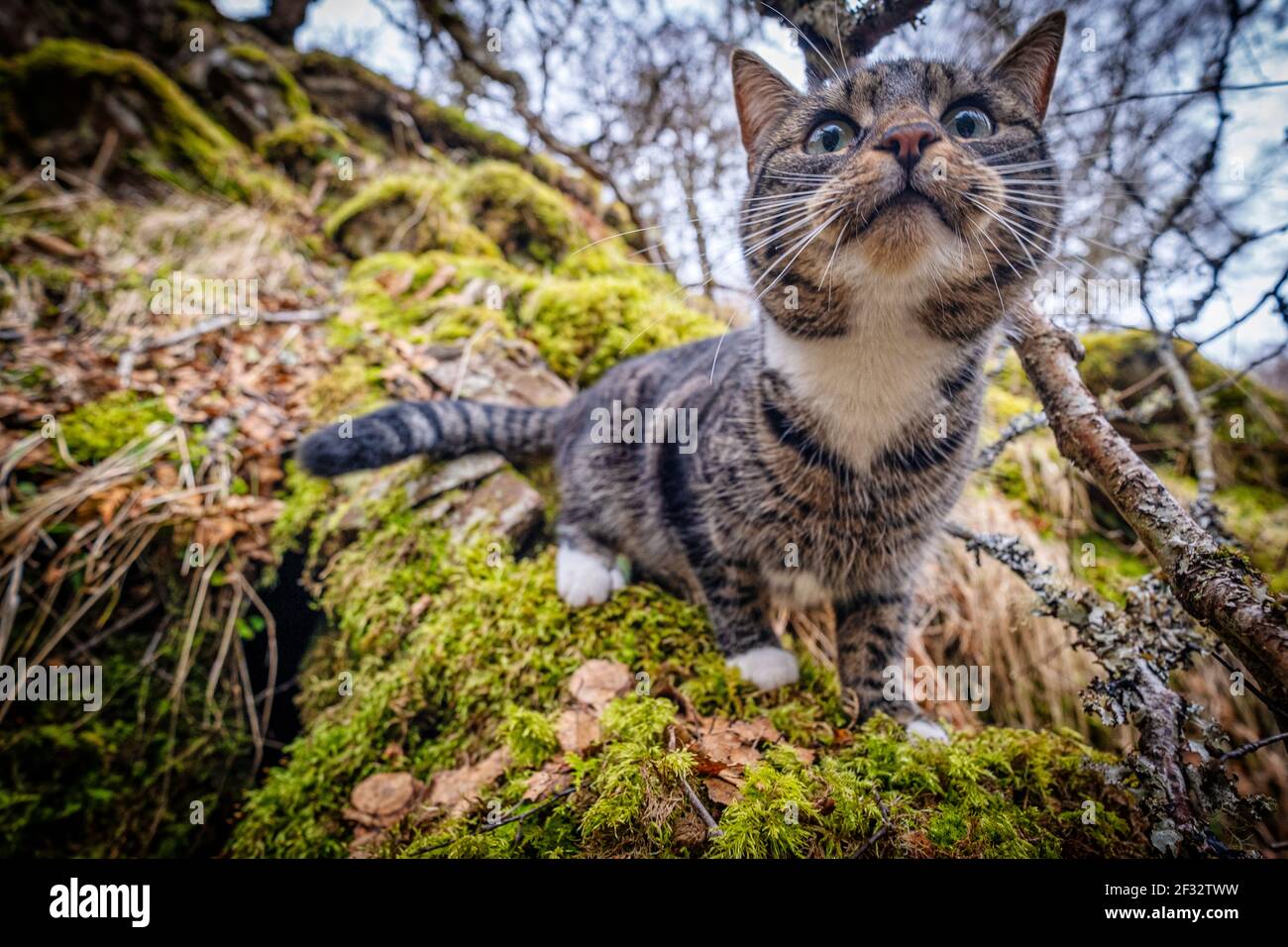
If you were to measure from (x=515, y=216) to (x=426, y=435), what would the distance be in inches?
109

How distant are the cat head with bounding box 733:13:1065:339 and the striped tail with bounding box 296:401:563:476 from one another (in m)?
1.25

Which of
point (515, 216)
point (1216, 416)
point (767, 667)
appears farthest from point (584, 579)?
point (1216, 416)

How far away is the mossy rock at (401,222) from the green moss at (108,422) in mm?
2127

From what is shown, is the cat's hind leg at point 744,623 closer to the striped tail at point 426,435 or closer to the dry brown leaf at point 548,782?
the dry brown leaf at point 548,782

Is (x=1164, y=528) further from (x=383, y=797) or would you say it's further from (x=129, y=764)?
(x=129, y=764)

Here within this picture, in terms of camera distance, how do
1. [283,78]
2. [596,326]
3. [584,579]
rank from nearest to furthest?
[584,579]
[596,326]
[283,78]

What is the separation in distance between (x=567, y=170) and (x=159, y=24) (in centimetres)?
422

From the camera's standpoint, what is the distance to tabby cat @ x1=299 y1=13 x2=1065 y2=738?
1.18 m

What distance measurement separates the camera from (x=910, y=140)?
A: 1124mm

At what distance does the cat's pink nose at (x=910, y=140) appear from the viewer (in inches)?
44.1

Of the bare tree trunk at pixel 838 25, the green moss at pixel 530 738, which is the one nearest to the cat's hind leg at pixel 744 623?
the green moss at pixel 530 738

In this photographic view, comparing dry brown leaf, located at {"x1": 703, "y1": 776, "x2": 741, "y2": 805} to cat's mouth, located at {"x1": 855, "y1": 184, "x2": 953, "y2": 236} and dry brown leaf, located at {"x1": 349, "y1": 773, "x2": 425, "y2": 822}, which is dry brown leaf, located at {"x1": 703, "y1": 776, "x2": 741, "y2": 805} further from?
cat's mouth, located at {"x1": 855, "y1": 184, "x2": 953, "y2": 236}
